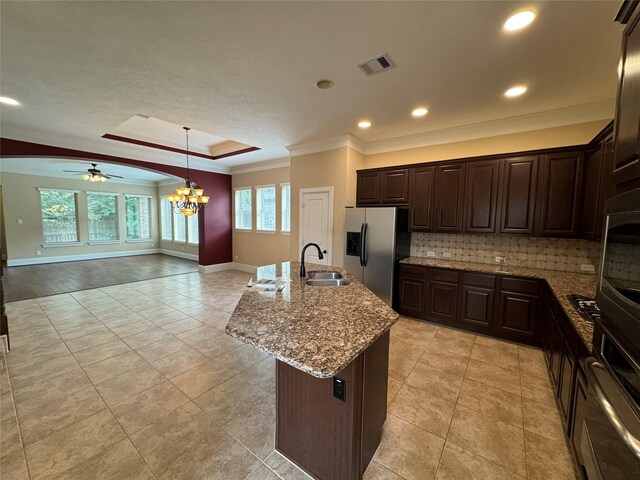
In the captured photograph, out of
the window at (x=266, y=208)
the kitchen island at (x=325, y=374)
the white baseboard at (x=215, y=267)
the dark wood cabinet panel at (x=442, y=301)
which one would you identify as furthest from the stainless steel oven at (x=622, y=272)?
the white baseboard at (x=215, y=267)

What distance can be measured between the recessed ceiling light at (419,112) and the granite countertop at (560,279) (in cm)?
202

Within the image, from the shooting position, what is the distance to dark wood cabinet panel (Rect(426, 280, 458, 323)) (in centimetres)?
350

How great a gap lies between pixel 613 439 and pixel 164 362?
335 centimetres

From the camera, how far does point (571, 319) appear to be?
170 cm

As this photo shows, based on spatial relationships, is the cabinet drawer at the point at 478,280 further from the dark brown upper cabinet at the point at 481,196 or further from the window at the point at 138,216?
the window at the point at 138,216

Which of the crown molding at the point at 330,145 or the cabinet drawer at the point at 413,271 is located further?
the crown molding at the point at 330,145

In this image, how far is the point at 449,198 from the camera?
364cm

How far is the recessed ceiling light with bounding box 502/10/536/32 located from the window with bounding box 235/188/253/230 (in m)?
6.13

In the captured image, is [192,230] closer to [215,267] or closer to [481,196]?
[215,267]

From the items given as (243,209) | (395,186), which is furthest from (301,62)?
(243,209)

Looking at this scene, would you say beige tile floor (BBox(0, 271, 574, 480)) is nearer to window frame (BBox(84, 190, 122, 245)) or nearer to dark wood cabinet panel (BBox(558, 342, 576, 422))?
dark wood cabinet panel (BBox(558, 342, 576, 422))

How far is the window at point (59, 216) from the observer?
8.02 m

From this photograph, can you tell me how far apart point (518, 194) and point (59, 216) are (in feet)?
39.9

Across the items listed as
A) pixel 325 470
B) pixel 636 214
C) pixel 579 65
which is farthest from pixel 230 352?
pixel 579 65
